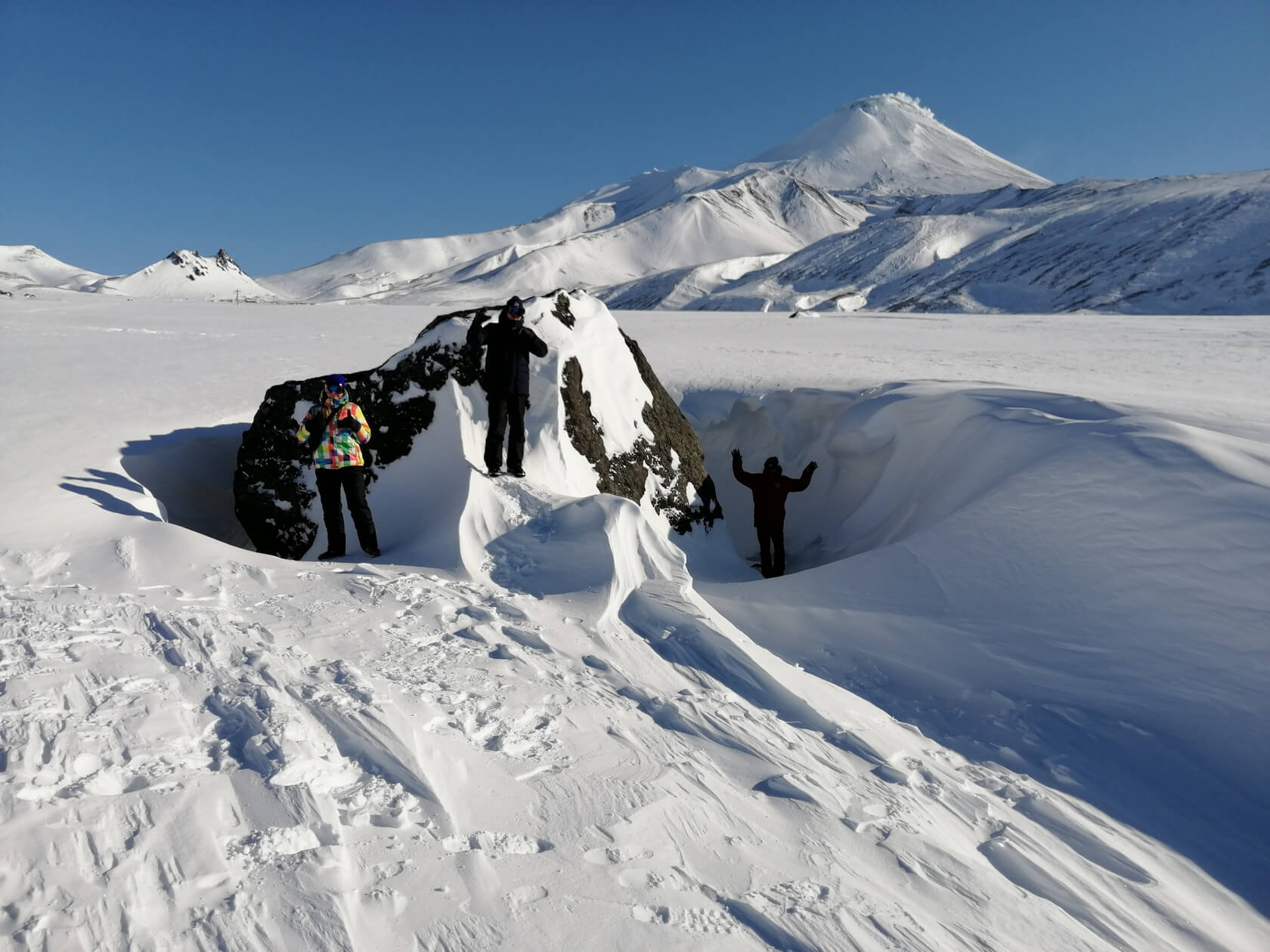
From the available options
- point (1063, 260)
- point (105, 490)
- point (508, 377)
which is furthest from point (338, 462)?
point (1063, 260)

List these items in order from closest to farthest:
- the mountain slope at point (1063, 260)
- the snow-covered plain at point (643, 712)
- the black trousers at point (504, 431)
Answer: the snow-covered plain at point (643, 712) < the black trousers at point (504, 431) < the mountain slope at point (1063, 260)

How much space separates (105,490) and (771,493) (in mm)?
5132

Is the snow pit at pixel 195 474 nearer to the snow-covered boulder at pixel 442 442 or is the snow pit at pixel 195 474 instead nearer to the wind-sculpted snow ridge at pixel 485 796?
the snow-covered boulder at pixel 442 442

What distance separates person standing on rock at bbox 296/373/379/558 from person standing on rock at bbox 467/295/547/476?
916 millimetres

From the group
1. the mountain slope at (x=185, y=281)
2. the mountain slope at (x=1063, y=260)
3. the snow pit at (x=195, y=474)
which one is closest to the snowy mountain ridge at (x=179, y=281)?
the mountain slope at (x=185, y=281)

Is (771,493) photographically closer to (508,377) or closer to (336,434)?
(508,377)

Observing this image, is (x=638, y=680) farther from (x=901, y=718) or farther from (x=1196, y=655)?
(x=1196, y=655)

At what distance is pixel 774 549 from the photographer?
7.29 metres

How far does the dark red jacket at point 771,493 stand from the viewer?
7.14 metres

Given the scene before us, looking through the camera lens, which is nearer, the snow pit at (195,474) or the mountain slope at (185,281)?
the snow pit at (195,474)

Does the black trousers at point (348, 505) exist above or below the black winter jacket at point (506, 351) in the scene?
below

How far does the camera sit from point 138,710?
9.70 ft

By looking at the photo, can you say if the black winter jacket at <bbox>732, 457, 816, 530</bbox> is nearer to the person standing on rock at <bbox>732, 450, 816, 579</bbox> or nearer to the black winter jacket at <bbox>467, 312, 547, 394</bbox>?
the person standing on rock at <bbox>732, 450, 816, 579</bbox>

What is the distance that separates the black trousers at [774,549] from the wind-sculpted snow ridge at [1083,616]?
3.23 feet
